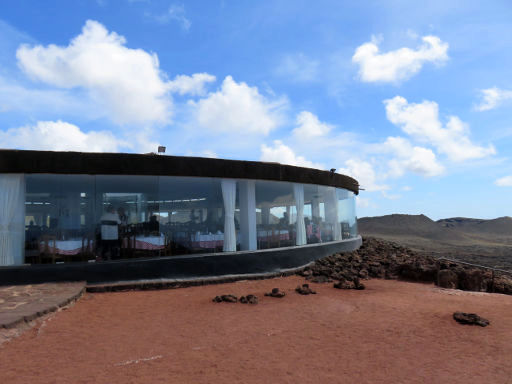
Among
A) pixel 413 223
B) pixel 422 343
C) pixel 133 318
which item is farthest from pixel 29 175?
Answer: pixel 413 223

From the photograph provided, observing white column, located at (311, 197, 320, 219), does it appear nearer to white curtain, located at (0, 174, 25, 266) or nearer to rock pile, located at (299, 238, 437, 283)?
rock pile, located at (299, 238, 437, 283)

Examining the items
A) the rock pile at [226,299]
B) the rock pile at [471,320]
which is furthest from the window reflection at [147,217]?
the rock pile at [471,320]

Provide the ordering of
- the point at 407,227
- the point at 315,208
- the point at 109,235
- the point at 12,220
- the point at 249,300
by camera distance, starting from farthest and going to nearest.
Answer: the point at 407,227
the point at 315,208
the point at 109,235
the point at 12,220
the point at 249,300

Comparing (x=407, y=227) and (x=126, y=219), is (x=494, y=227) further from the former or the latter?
(x=126, y=219)

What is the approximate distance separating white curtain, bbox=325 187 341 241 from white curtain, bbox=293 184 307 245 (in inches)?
71.9

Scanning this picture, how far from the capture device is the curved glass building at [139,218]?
9.12m

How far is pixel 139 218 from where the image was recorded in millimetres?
10148

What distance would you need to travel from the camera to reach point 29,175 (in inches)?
366

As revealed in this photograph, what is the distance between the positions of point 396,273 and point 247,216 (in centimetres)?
532

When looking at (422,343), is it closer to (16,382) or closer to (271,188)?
(16,382)

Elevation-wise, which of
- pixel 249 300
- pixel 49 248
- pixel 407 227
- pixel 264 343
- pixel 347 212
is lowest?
pixel 264 343

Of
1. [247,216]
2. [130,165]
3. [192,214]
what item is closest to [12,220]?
[130,165]

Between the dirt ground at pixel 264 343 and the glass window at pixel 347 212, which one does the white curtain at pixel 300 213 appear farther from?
the dirt ground at pixel 264 343

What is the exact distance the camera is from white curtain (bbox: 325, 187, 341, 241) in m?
14.7
